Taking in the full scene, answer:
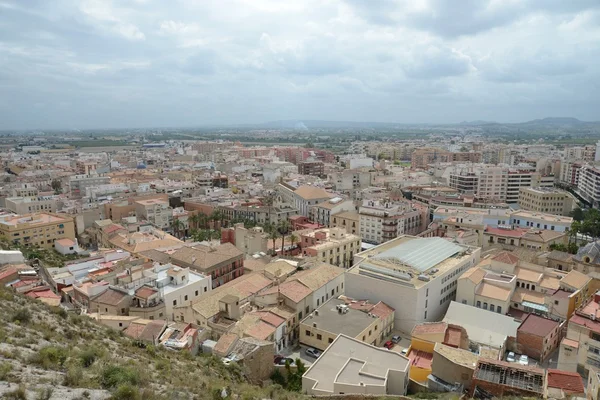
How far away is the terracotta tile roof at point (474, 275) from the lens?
37469 millimetres

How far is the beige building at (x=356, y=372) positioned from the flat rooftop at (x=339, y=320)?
10.1ft

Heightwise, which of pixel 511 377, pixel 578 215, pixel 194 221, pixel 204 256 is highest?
pixel 204 256

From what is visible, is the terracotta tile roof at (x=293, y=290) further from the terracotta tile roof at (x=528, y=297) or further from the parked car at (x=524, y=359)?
the terracotta tile roof at (x=528, y=297)

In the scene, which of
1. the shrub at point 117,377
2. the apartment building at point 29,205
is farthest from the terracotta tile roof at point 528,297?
the apartment building at point 29,205

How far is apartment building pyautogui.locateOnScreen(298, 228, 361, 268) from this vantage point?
4903cm

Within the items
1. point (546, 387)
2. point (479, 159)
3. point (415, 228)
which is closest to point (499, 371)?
point (546, 387)

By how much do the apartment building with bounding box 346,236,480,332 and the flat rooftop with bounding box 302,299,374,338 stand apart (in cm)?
364

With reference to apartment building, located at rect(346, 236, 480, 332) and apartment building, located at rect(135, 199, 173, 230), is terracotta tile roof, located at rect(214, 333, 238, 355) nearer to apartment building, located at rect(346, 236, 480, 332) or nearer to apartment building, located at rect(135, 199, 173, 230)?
apartment building, located at rect(346, 236, 480, 332)

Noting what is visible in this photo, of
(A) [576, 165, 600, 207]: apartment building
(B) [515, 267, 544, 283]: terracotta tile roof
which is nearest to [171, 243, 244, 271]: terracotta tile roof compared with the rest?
(B) [515, 267, 544, 283]: terracotta tile roof

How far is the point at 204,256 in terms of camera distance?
1727 inches

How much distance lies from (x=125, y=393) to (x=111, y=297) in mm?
23511

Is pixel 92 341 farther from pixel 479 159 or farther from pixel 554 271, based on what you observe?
pixel 479 159

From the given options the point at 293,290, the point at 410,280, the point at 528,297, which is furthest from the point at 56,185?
the point at 528,297

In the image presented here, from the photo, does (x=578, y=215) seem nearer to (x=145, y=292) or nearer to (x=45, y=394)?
(x=145, y=292)
